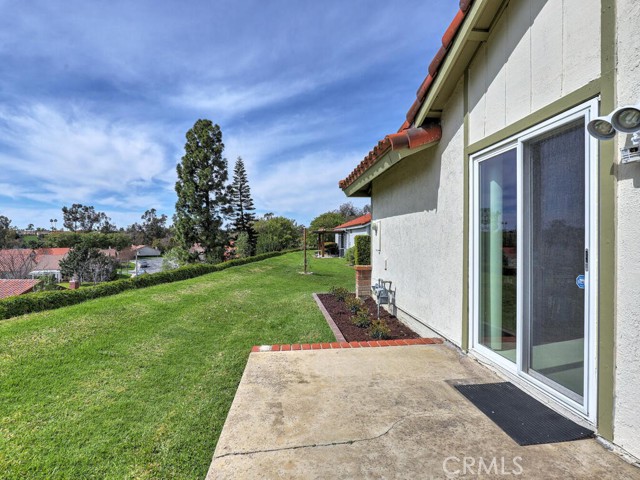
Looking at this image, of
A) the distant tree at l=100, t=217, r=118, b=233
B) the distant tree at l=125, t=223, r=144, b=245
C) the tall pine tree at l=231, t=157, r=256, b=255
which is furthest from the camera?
the distant tree at l=100, t=217, r=118, b=233

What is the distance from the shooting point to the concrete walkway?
1.92 meters

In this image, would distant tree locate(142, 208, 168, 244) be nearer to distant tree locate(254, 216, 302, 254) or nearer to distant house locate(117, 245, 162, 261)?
distant house locate(117, 245, 162, 261)

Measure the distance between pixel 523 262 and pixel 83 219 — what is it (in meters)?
132

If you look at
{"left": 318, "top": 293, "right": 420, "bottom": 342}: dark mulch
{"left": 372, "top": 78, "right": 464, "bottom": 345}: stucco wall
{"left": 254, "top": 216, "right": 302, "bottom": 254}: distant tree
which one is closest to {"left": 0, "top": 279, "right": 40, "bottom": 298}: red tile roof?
{"left": 254, "top": 216, "right": 302, "bottom": 254}: distant tree

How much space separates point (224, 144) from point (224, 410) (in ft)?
89.2

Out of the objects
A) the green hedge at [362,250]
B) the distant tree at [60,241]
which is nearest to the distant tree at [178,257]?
the green hedge at [362,250]

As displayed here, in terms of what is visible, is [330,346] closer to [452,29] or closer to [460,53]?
[460,53]

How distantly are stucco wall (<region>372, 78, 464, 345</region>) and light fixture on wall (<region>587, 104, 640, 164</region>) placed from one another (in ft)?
6.18

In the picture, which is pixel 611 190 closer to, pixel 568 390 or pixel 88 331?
pixel 568 390

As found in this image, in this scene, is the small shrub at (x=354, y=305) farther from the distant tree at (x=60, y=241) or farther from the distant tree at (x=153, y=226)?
the distant tree at (x=153, y=226)

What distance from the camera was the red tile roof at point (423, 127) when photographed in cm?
350

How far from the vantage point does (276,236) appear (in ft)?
131

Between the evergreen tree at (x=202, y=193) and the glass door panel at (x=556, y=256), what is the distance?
83.5ft

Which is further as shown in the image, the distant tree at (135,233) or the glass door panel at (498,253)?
the distant tree at (135,233)
